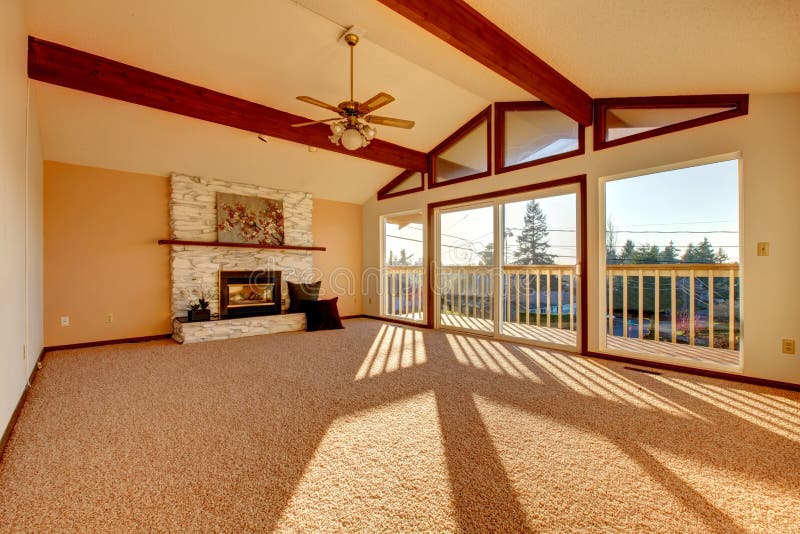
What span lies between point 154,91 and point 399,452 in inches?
148

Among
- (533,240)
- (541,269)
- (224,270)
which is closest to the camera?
(533,240)

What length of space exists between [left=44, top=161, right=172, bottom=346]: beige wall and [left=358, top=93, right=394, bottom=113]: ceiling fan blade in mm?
Answer: 3457

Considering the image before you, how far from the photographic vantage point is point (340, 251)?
654cm

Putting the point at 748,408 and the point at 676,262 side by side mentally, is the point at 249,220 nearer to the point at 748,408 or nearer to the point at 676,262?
the point at 676,262

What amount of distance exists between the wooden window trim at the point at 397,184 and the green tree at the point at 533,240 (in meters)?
1.84

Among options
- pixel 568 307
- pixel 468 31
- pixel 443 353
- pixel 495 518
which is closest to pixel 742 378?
pixel 568 307

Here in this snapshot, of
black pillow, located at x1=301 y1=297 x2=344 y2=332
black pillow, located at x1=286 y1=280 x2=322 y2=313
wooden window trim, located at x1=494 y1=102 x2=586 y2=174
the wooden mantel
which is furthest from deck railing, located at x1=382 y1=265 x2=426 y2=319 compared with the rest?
wooden window trim, located at x1=494 y1=102 x2=586 y2=174

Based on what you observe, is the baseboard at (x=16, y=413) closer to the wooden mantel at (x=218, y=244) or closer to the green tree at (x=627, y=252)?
the wooden mantel at (x=218, y=244)

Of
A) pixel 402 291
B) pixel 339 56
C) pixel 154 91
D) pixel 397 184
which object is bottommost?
pixel 402 291

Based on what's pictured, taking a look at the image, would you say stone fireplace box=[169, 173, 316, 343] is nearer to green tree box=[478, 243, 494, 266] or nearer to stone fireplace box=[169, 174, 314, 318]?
stone fireplace box=[169, 174, 314, 318]

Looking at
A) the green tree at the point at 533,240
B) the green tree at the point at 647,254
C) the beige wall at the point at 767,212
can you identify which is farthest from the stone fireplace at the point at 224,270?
the beige wall at the point at 767,212

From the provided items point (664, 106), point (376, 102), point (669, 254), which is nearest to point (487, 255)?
point (669, 254)

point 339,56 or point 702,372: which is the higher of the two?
point 339,56

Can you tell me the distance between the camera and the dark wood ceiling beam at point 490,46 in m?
2.44
